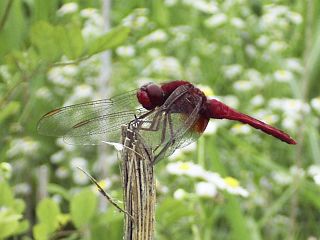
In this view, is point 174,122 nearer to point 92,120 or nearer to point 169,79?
point 92,120

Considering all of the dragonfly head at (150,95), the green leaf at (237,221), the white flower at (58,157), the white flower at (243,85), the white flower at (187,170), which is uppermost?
the dragonfly head at (150,95)

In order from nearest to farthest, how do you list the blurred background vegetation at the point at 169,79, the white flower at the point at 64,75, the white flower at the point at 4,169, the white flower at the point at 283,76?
1. the white flower at the point at 4,169
2. the blurred background vegetation at the point at 169,79
3. the white flower at the point at 64,75
4. the white flower at the point at 283,76

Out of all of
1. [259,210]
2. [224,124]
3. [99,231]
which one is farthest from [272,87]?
[99,231]

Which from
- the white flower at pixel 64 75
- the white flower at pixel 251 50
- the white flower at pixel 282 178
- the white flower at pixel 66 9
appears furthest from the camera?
the white flower at pixel 251 50

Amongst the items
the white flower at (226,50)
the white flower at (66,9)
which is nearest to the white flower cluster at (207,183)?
the white flower at (66,9)

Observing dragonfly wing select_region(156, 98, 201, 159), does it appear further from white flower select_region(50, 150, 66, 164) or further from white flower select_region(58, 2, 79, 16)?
white flower select_region(50, 150, 66, 164)

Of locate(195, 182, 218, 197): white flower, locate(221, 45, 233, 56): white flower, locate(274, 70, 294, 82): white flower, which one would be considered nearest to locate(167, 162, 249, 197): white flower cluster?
locate(195, 182, 218, 197): white flower

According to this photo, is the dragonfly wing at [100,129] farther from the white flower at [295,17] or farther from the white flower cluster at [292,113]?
the white flower at [295,17]

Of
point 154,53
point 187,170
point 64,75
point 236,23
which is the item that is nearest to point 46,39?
point 187,170
